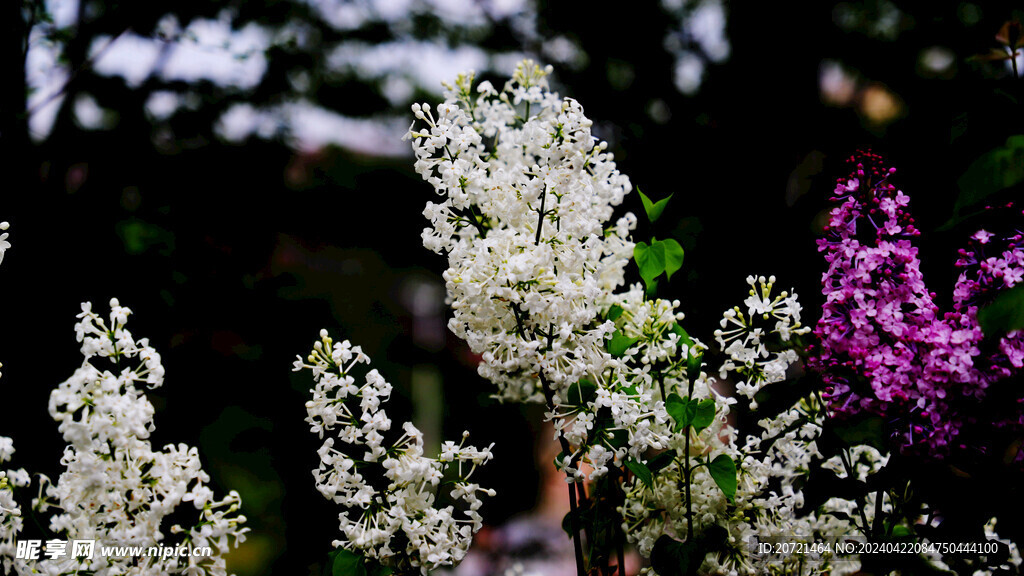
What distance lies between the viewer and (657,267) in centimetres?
60

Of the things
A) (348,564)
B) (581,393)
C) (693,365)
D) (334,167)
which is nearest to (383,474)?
(348,564)

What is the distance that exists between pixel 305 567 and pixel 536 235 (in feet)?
4.19

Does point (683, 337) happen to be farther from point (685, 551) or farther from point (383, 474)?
point (383, 474)

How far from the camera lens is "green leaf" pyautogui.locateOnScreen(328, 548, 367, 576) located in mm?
517

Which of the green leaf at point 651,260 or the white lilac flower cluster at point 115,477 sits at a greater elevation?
the green leaf at point 651,260

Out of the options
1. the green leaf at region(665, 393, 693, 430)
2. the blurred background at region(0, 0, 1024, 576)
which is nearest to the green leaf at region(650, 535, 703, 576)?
the green leaf at region(665, 393, 693, 430)

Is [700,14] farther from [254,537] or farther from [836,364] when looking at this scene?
[254,537]

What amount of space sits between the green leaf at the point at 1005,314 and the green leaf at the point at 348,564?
0.49 meters

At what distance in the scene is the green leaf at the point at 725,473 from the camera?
55 centimetres

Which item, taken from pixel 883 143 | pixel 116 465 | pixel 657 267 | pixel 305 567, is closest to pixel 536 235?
pixel 657 267

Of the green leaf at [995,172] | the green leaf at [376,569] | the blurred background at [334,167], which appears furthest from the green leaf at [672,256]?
the blurred background at [334,167]

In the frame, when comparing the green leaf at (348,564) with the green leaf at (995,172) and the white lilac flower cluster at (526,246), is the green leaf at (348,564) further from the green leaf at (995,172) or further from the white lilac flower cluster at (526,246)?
the green leaf at (995,172)

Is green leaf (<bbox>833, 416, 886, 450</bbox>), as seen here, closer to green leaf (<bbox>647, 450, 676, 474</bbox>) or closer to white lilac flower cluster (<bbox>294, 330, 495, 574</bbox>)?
green leaf (<bbox>647, 450, 676, 474</bbox>)

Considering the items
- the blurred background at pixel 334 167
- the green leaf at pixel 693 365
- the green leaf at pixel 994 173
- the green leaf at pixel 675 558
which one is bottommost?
the green leaf at pixel 675 558
